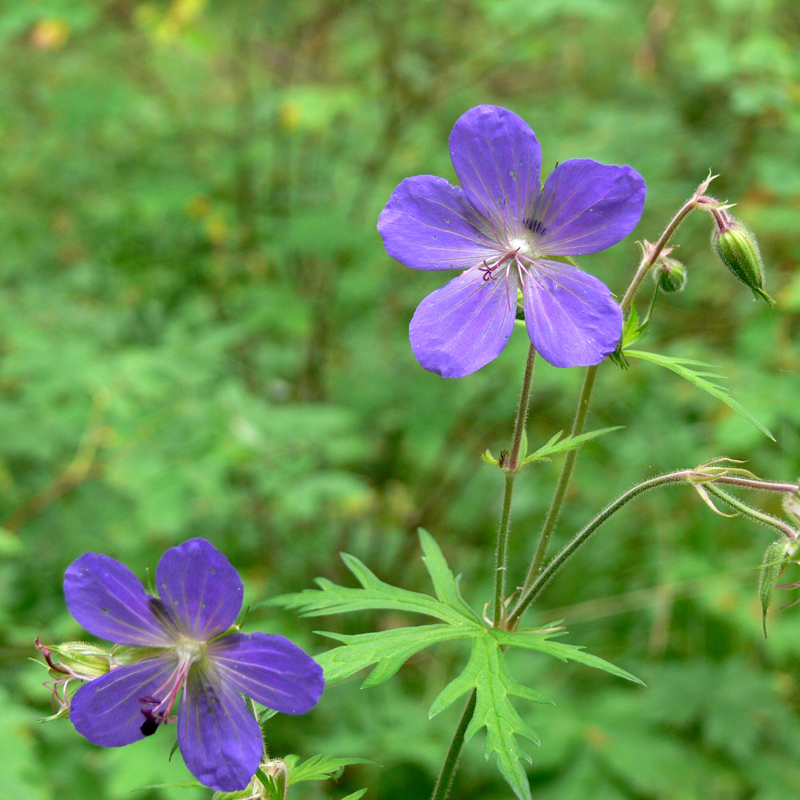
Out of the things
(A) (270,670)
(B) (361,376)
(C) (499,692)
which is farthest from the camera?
(B) (361,376)

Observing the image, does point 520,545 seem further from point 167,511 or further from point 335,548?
point 167,511

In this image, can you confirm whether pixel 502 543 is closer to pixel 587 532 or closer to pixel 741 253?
pixel 587 532

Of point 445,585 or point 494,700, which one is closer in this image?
point 494,700

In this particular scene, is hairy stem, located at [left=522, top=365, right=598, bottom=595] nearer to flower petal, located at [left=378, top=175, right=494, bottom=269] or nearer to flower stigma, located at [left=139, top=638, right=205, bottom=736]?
flower petal, located at [left=378, top=175, right=494, bottom=269]

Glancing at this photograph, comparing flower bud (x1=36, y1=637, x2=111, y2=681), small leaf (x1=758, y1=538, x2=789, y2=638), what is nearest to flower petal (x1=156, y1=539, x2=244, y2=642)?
flower bud (x1=36, y1=637, x2=111, y2=681)

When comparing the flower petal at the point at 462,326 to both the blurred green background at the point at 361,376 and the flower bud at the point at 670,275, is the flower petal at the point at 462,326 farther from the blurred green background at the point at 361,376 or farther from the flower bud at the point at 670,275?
the blurred green background at the point at 361,376

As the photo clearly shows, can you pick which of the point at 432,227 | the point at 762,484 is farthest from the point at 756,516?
the point at 432,227

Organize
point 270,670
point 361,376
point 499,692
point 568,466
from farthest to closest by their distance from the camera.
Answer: point 361,376
point 568,466
point 499,692
point 270,670
